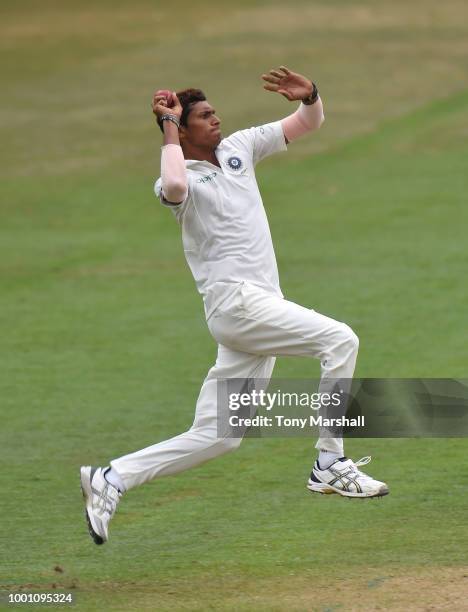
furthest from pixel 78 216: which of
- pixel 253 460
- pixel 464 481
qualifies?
pixel 464 481

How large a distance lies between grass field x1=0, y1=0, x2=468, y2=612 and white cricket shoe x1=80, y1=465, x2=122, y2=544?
0.37m

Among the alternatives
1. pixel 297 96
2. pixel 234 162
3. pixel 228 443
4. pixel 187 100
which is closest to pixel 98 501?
pixel 228 443

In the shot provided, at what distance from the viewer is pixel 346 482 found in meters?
8.15

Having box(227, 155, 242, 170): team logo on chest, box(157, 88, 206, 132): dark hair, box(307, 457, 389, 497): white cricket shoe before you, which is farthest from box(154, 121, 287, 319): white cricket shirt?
box(307, 457, 389, 497): white cricket shoe

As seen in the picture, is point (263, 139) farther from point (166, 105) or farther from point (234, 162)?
point (166, 105)

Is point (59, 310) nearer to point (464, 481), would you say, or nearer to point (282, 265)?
point (282, 265)

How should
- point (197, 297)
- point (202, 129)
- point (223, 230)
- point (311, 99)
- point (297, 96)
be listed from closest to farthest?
point (223, 230), point (202, 129), point (297, 96), point (311, 99), point (197, 297)

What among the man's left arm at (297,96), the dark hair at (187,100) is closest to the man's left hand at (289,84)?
the man's left arm at (297,96)

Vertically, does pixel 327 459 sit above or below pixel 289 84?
below

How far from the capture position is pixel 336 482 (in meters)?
8.19

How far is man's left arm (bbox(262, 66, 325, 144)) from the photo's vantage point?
877 cm

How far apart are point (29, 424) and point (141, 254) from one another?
9.27 metres

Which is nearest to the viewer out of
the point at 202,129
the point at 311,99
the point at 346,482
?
the point at 346,482

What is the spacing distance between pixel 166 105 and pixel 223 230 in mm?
873
